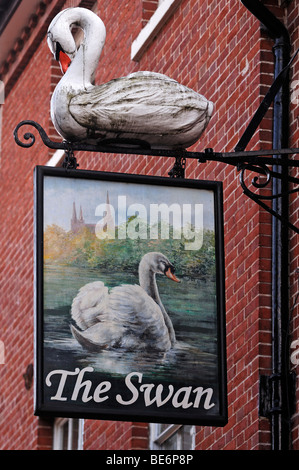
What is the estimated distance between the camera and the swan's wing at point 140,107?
27.8 ft

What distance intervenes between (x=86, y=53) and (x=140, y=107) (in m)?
0.65

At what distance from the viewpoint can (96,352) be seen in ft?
26.2

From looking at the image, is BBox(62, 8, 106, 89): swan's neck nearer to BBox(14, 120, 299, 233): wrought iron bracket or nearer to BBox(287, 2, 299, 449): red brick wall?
BBox(14, 120, 299, 233): wrought iron bracket

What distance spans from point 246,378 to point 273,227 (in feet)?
3.55

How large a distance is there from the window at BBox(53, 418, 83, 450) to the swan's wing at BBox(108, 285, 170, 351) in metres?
6.27

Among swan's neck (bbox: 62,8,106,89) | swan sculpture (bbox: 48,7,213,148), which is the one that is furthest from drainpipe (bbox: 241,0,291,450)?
swan's neck (bbox: 62,8,106,89)

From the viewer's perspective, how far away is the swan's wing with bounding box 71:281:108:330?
318 inches

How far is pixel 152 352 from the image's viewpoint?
319 inches

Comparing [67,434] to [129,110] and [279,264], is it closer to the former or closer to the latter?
[279,264]

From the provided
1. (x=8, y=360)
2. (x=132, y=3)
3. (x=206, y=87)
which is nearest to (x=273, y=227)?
(x=206, y=87)

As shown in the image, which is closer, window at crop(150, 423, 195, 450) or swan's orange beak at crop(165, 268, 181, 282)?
swan's orange beak at crop(165, 268, 181, 282)

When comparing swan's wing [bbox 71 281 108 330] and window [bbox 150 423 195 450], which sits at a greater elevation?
window [bbox 150 423 195 450]

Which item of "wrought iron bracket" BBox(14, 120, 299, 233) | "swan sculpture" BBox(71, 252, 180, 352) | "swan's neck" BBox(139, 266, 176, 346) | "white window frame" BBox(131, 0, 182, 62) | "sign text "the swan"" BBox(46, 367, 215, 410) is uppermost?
"white window frame" BBox(131, 0, 182, 62)

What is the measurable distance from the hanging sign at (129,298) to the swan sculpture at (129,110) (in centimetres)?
29
